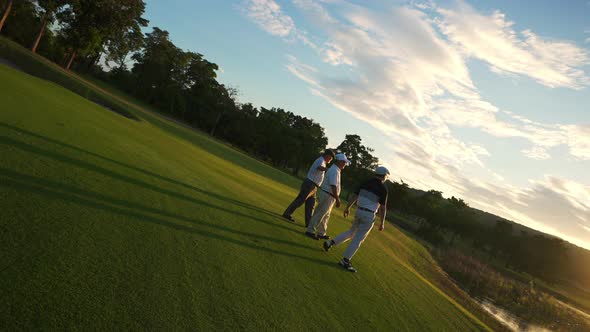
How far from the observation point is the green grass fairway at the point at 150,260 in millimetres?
3572

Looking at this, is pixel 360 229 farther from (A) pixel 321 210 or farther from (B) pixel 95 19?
(B) pixel 95 19

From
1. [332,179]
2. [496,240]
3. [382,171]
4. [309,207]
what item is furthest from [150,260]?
[496,240]

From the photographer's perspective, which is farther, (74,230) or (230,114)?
(230,114)

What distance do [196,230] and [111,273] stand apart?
104 inches

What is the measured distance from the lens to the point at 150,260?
4801 millimetres

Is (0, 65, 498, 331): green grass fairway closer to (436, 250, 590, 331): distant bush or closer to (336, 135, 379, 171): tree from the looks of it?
(436, 250, 590, 331): distant bush

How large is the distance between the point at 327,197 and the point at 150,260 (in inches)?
246

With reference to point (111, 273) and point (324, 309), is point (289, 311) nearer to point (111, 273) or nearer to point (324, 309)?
point (324, 309)

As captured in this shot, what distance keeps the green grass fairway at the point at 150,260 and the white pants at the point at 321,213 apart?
1.66ft

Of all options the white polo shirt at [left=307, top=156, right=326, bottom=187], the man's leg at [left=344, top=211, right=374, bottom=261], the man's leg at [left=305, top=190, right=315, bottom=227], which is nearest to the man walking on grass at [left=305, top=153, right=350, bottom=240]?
the white polo shirt at [left=307, top=156, right=326, bottom=187]

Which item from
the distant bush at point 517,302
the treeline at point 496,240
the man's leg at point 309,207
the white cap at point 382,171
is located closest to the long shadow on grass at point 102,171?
the man's leg at point 309,207

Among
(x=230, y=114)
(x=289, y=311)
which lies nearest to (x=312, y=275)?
(x=289, y=311)

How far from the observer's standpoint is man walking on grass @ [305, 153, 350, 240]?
9.86 m

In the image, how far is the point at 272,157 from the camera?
289ft
